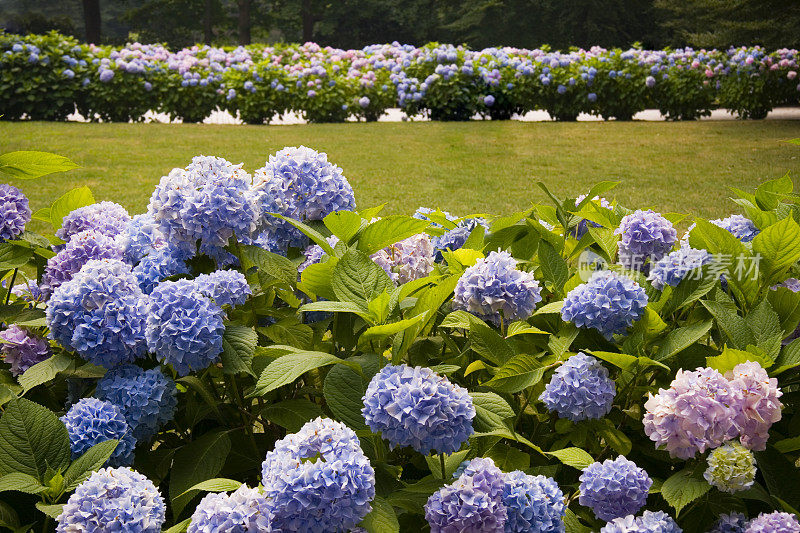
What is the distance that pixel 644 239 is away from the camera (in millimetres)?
1778

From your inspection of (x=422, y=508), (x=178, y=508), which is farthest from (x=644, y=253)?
(x=178, y=508)

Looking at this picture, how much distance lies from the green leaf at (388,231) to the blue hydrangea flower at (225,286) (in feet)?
0.82

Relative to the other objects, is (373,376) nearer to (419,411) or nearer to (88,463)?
(419,411)

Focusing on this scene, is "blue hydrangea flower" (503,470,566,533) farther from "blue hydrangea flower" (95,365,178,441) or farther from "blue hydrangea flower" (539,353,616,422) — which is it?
"blue hydrangea flower" (95,365,178,441)

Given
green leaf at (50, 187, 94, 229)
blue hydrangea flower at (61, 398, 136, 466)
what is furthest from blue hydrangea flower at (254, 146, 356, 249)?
green leaf at (50, 187, 94, 229)

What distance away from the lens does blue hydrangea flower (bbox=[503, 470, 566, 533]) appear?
1.17 m

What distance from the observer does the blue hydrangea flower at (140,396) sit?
1.40 metres

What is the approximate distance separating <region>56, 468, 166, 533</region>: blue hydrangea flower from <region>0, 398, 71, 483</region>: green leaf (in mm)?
142

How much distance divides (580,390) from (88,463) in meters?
0.80

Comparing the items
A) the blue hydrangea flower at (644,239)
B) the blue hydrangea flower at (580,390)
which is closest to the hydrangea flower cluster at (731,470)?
the blue hydrangea flower at (580,390)

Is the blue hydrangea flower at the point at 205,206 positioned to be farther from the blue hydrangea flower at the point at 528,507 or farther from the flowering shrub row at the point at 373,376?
the blue hydrangea flower at the point at 528,507

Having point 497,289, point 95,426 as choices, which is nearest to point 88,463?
point 95,426

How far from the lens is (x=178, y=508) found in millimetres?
1292

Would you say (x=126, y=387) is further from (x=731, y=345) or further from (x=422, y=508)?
(x=731, y=345)
